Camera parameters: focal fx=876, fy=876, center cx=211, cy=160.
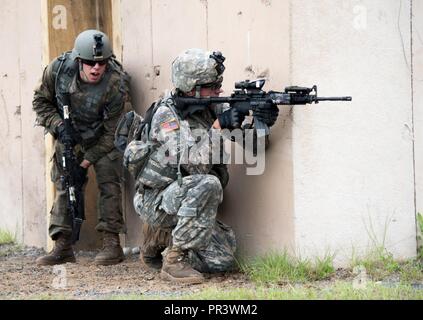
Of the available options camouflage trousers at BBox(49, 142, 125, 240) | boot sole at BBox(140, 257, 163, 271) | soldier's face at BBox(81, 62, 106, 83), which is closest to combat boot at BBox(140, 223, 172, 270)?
boot sole at BBox(140, 257, 163, 271)

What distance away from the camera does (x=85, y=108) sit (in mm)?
6922

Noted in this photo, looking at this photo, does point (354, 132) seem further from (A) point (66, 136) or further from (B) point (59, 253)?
(B) point (59, 253)

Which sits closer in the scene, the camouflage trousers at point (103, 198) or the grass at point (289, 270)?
the grass at point (289, 270)

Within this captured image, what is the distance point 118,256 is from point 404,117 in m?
2.52

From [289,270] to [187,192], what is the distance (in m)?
0.84

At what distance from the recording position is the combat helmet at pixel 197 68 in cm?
582

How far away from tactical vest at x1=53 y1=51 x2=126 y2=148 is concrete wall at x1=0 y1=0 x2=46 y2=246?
49.7 inches

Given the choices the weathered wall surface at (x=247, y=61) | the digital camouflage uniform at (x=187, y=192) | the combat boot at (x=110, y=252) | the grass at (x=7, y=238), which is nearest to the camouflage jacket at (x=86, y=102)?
the weathered wall surface at (x=247, y=61)

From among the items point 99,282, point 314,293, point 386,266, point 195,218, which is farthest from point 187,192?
point 386,266

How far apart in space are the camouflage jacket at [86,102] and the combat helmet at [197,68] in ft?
3.91

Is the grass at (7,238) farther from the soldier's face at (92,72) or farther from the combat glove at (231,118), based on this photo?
the combat glove at (231,118)

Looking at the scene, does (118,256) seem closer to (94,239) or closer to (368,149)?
(94,239)

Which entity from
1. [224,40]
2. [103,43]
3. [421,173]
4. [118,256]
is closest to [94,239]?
[118,256]

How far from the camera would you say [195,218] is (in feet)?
18.7
